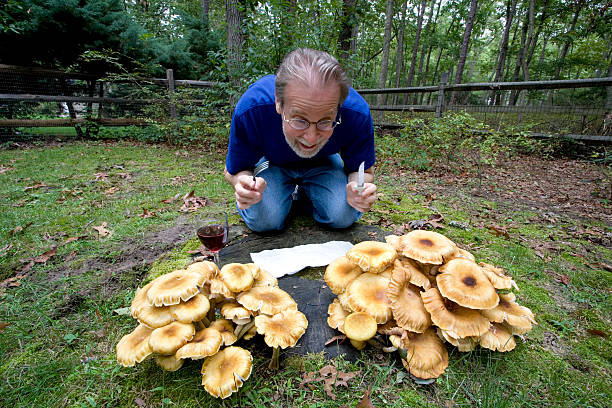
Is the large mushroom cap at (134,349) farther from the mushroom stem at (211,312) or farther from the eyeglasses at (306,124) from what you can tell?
the eyeglasses at (306,124)

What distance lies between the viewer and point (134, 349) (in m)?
1.23

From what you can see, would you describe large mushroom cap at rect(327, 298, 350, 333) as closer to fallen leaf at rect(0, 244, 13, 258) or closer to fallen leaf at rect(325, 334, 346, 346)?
fallen leaf at rect(325, 334, 346, 346)

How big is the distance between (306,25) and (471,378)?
646 centimetres

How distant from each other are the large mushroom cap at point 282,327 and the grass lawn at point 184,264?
238mm

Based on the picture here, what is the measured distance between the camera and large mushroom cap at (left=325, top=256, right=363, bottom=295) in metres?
1.62

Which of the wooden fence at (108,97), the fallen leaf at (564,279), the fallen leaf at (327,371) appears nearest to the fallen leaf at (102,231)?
the fallen leaf at (327,371)

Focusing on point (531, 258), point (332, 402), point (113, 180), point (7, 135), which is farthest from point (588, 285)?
point (7, 135)

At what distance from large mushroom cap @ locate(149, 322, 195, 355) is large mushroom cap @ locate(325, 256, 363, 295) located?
803 millimetres

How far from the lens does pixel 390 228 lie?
297 centimetres

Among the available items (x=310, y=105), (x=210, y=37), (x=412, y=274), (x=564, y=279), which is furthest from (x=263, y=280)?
(x=210, y=37)

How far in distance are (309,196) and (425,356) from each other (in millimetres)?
1986

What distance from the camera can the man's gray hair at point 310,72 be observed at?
71.1 inches

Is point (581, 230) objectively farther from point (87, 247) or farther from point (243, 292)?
point (87, 247)

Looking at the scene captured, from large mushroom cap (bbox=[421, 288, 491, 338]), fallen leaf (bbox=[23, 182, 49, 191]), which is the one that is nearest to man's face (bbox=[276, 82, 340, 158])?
large mushroom cap (bbox=[421, 288, 491, 338])
